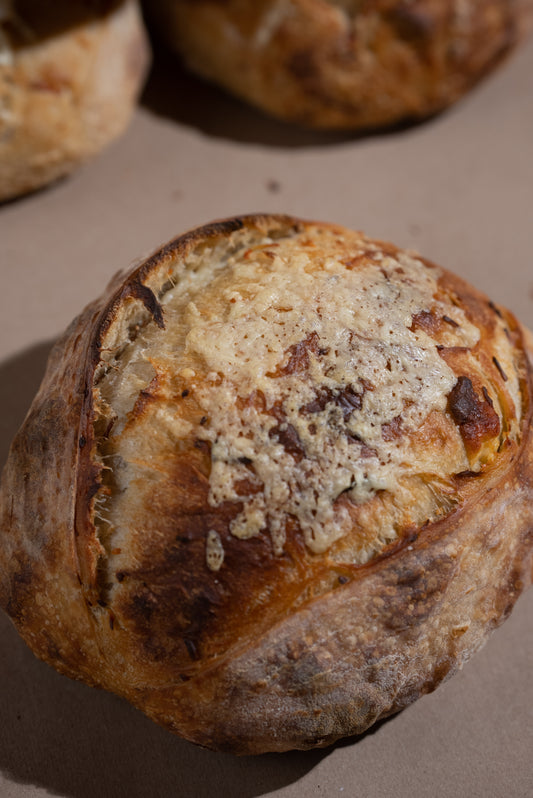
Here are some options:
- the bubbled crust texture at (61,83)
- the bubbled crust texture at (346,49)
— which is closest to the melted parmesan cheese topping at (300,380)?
the bubbled crust texture at (61,83)

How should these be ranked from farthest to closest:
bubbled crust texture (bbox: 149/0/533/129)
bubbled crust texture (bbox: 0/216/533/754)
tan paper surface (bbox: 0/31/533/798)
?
1. bubbled crust texture (bbox: 149/0/533/129)
2. tan paper surface (bbox: 0/31/533/798)
3. bubbled crust texture (bbox: 0/216/533/754)

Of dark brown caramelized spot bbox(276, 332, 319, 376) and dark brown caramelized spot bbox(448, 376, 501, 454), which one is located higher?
dark brown caramelized spot bbox(448, 376, 501, 454)

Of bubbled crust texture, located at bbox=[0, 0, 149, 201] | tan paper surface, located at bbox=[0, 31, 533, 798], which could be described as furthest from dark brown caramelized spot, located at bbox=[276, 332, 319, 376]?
bubbled crust texture, located at bbox=[0, 0, 149, 201]

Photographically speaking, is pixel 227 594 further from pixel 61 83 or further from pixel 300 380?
pixel 61 83

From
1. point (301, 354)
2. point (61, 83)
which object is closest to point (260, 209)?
point (61, 83)

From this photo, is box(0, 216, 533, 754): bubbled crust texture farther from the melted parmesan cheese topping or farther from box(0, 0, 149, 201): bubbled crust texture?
box(0, 0, 149, 201): bubbled crust texture

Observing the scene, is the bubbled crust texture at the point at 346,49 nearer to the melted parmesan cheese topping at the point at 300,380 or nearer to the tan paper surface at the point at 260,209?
the tan paper surface at the point at 260,209

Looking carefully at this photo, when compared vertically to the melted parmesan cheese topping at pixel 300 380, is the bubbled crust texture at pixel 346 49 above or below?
above
